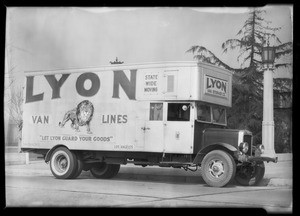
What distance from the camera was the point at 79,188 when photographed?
9.39 m

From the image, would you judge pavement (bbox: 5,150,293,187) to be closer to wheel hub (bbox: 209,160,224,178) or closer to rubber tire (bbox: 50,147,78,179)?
rubber tire (bbox: 50,147,78,179)

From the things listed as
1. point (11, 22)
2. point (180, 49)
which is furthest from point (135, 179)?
point (11, 22)

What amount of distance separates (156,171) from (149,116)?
96 centimetres

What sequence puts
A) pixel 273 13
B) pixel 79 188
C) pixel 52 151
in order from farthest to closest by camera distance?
pixel 52 151 < pixel 79 188 < pixel 273 13

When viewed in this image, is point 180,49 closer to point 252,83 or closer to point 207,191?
point 252,83

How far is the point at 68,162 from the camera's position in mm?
10203

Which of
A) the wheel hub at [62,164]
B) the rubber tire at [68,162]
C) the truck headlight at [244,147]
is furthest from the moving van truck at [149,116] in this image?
the wheel hub at [62,164]

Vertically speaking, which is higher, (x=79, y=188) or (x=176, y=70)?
(x=176, y=70)

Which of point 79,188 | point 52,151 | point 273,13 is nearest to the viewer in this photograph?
point 273,13

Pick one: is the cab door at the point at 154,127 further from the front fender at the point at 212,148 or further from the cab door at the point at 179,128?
the front fender at the point at 212,148

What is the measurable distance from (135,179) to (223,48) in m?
2.56

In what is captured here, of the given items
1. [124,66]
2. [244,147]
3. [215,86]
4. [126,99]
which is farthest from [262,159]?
[124,66]

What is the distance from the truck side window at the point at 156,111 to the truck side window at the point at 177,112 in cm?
15

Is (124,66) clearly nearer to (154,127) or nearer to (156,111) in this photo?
(156,111)
